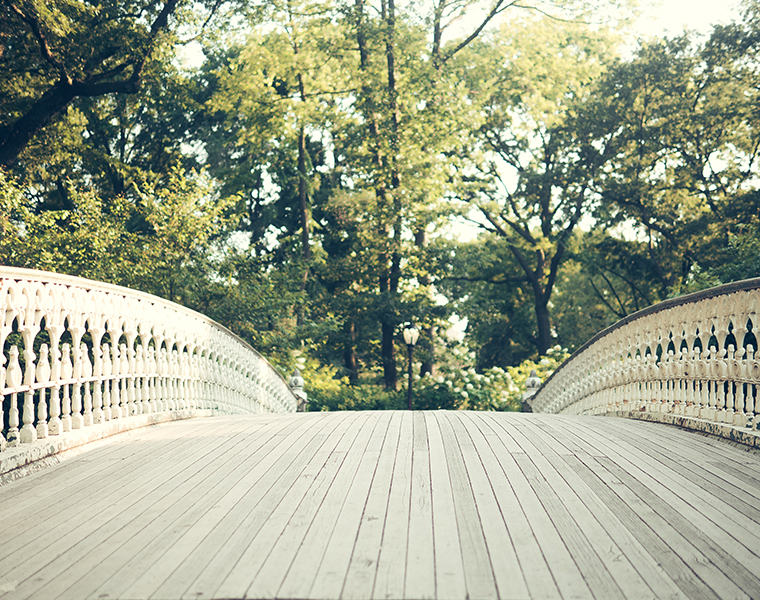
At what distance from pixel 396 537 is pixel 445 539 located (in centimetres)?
21

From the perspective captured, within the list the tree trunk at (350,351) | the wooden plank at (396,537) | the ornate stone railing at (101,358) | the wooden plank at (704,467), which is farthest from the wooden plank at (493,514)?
the tree trunk at (350,351)

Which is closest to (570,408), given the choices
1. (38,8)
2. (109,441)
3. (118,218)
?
(109,441)

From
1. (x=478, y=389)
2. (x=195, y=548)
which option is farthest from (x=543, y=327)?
(x=195, y=548)

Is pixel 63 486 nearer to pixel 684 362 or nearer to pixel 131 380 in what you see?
pixel 131 380

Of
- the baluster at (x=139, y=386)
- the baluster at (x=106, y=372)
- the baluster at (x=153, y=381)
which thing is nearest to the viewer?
the baluster at (x=106, y=372)

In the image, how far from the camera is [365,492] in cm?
339

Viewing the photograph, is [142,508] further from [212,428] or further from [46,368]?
[212,428]

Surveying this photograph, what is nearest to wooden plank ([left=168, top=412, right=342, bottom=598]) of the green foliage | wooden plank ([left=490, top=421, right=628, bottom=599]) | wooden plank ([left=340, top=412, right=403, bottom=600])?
wooden plank ([left=340, top=412, right=403, bottom=600])

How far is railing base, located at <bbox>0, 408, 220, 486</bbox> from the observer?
3.81 meters

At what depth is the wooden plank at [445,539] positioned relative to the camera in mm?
2279

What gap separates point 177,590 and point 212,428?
366 centimetres

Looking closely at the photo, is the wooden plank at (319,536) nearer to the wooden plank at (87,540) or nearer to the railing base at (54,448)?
the wooden plank at (87,540)

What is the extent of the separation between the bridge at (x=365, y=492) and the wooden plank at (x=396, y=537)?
0.01 m

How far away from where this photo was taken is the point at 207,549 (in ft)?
8.66
